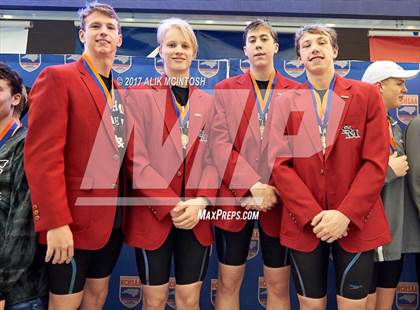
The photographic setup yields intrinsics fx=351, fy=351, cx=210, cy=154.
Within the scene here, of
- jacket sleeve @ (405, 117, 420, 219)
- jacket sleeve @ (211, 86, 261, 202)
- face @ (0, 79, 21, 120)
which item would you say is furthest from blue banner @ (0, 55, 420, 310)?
face @ (0, 79, 21, 120)

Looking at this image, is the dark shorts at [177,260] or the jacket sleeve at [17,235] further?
the dark shorts at [177,260]

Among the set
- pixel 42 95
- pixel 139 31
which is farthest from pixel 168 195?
pixel 139 31

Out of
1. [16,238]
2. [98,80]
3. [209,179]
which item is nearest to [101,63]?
[98,80]

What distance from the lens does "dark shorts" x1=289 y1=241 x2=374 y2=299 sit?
5.58ft

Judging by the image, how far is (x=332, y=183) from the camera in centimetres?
176

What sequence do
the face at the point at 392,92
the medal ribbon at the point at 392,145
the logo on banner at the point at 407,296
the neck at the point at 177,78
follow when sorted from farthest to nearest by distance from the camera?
1. the logo on banner at the point at 407,296
2. the face at the point at 392,92
3. the medal ribbon at the point at 392,145
4. the neck at the point at 177,78

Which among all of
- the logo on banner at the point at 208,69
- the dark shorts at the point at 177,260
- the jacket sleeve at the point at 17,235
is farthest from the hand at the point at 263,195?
the logo on banner at the point at 208,69

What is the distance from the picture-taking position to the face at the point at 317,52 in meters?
1.88

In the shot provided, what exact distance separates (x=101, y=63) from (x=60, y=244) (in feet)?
2.98

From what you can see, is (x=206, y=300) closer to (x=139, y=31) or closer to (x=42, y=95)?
(x=42, y=95)

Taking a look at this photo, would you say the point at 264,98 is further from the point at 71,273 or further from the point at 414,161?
the point at 71,273

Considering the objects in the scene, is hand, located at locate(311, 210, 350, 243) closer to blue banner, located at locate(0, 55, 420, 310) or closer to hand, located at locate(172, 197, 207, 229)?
hand, located at locate(172, 197, 207, 229)

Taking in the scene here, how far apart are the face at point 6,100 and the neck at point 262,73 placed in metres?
1.36

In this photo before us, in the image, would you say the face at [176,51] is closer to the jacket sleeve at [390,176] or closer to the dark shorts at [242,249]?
the dark shorts at [242,249]
